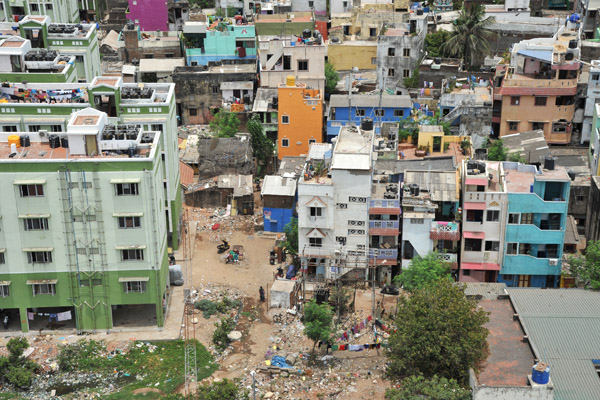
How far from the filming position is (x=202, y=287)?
64875 mm

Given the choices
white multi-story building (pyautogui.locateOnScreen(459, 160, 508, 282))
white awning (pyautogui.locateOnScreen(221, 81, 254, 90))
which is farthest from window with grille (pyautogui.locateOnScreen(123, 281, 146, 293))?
white awning (pyautogui.locateOnScreen(221, 81, 254, 90))

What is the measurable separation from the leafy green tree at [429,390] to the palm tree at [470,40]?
175 feet

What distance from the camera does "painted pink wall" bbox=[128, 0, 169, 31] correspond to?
11506 centimetres

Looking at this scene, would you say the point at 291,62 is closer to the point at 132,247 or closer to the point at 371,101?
the point at 371,101

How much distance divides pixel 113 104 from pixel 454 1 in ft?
212

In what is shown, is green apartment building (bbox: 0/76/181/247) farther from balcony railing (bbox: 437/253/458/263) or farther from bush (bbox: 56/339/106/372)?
balcony railing (bbox: 437/253/458/263)

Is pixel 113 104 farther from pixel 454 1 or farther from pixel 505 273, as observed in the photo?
pixel 454 1

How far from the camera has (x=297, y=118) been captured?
81.5 metres

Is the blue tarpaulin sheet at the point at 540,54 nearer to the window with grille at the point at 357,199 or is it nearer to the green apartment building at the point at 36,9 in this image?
the window with grille at the point at 357,199

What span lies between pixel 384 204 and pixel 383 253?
3.64 metres

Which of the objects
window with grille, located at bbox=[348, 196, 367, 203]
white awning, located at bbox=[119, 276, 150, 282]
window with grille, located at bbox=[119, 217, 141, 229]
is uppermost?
window with grille, located at bbox=[119, 217, 141, 229]

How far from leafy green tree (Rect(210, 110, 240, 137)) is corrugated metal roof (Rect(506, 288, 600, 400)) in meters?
36.9

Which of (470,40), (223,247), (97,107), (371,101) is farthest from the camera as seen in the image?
(470,40)

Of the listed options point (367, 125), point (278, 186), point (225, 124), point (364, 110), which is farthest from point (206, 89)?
point (367, 125)
